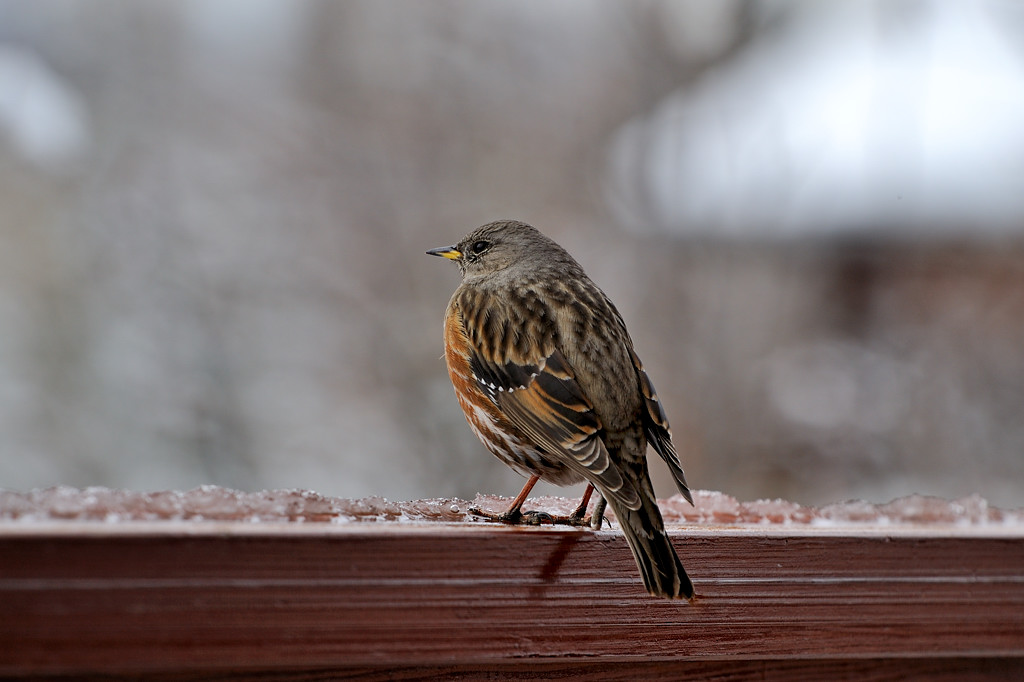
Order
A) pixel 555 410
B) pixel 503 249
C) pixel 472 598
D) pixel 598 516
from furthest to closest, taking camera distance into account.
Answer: pixel 503 249
pixel 555 410
pixel 598 516
pixel 472 598

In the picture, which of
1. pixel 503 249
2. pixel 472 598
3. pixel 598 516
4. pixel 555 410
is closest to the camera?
pixel 472 598

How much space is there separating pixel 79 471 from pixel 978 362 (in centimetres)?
435

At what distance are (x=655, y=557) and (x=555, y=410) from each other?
0.52 m

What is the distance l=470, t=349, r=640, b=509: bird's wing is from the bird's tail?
0.32ft

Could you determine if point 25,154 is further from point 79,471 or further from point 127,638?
point 127,638

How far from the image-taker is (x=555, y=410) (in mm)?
2037

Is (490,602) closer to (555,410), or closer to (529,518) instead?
(529,518)

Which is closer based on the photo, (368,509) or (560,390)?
(368,509)

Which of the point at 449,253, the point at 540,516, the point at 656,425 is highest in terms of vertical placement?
the point at 449,253

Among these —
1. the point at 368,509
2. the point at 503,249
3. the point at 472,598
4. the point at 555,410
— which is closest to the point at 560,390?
the point at 555,410

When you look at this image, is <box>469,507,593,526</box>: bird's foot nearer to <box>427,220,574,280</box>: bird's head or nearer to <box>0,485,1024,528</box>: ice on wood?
<box>0,485,1024,528</box>: ice on wood

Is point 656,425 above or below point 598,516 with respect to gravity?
above

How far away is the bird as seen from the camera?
1883mm

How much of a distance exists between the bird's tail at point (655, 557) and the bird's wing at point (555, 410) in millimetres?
98
